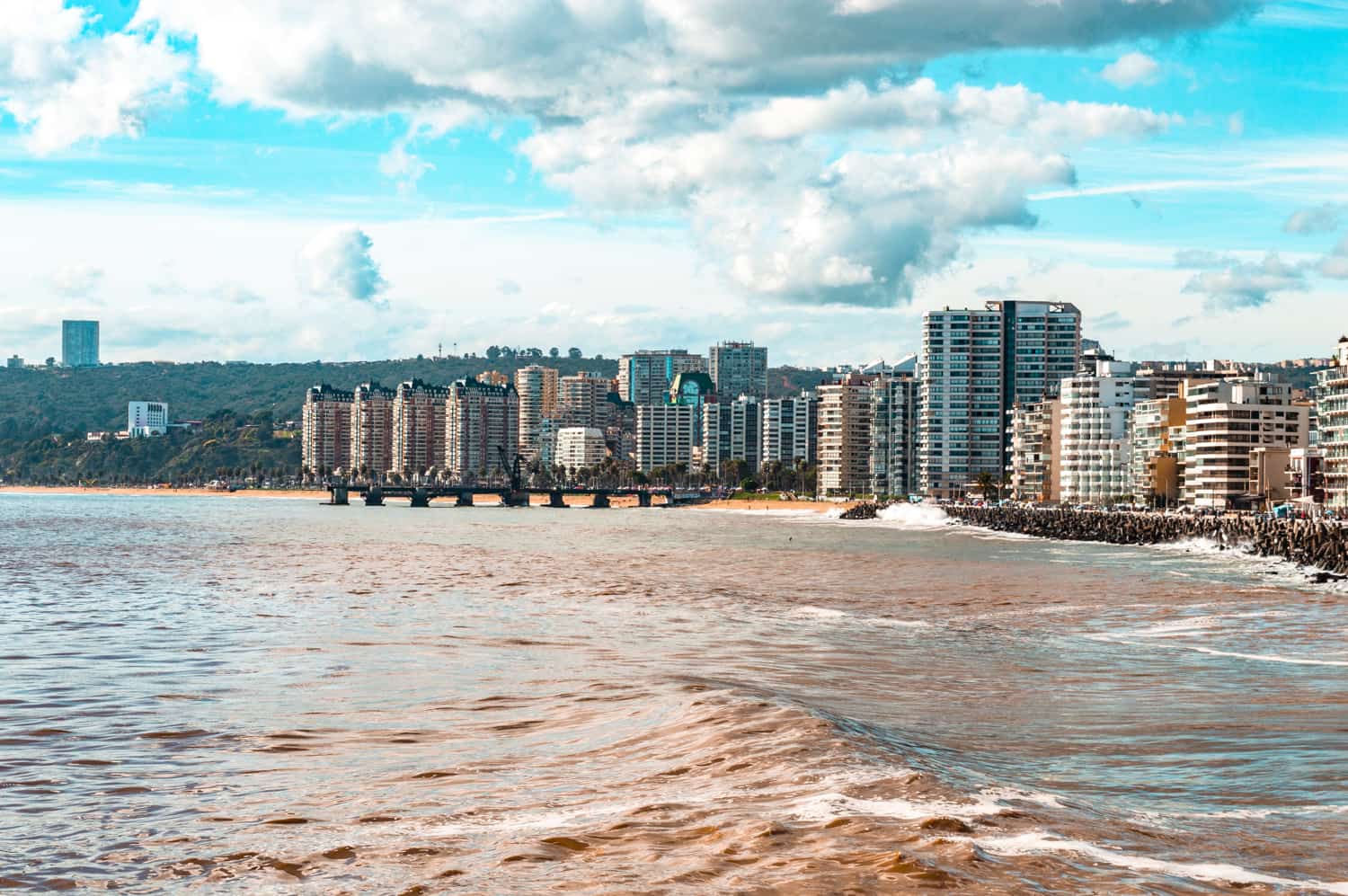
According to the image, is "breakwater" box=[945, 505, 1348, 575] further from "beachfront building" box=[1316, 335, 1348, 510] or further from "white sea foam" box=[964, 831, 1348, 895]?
"white sea foam" box=[964, 831, 1348, 895]

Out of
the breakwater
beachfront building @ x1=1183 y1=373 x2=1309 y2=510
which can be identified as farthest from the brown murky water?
beachfront building @ x1=1183 y1=373 x2=1309 y2=510

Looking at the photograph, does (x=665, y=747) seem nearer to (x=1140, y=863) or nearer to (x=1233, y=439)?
(x=1140, y=863)

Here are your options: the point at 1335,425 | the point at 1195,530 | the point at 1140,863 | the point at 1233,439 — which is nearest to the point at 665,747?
the point at 1140,863

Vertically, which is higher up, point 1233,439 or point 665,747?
point 1233,439

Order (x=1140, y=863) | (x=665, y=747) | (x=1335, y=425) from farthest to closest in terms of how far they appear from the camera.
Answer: (x=1335, y=425) < (x=665, y=747) < (x=1140, y=863)

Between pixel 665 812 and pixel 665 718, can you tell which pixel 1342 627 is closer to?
pixel 665 718

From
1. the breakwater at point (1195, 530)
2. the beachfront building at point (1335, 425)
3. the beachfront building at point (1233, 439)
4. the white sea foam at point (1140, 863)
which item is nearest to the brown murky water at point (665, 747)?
the white sea foam at point (1140, 863)

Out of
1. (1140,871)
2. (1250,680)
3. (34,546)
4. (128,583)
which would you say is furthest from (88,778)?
(34,546)
